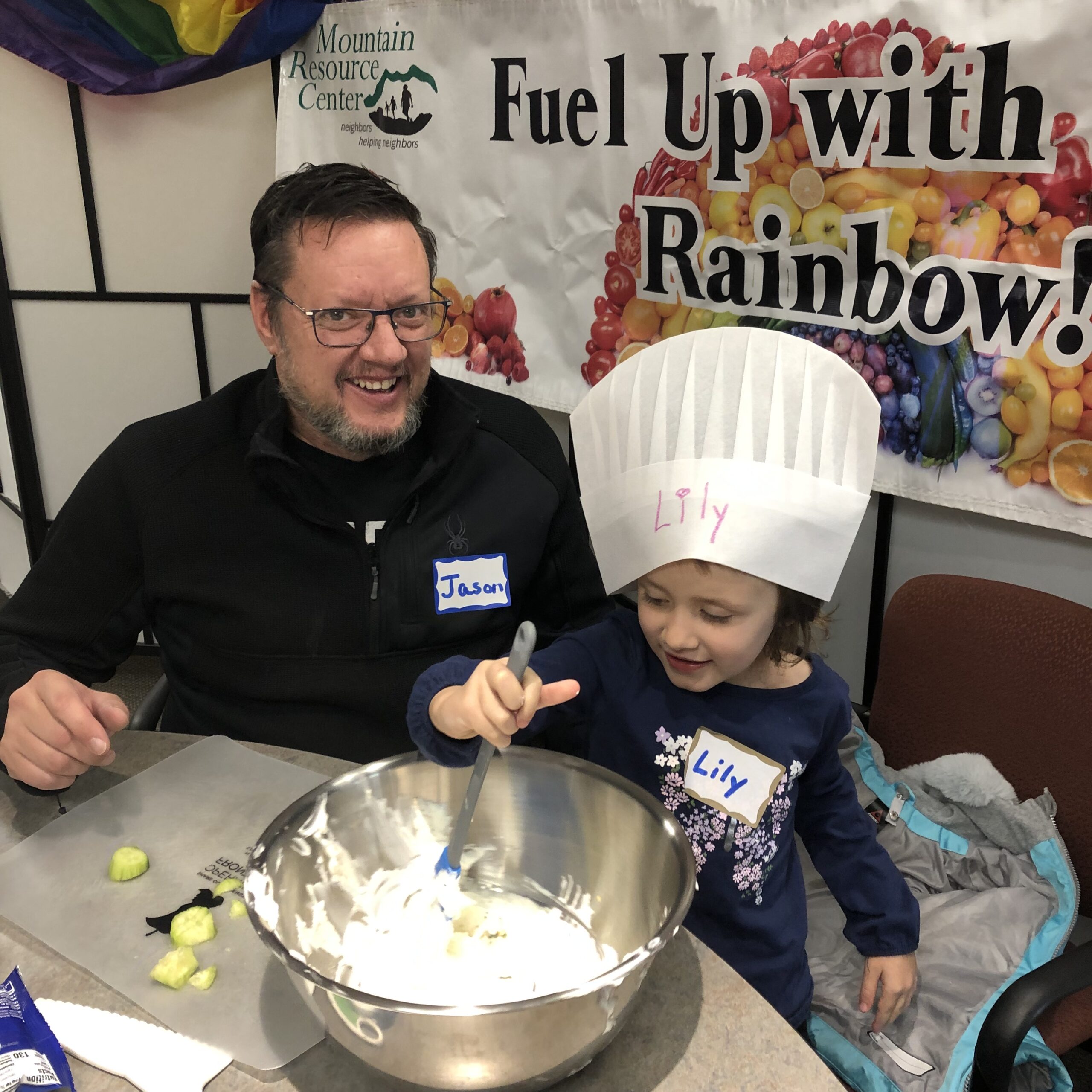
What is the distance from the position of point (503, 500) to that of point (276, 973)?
81 cm

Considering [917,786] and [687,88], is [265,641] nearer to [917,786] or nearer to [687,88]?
[917,786]

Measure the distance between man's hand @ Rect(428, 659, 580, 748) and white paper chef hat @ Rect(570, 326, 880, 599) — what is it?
196mm

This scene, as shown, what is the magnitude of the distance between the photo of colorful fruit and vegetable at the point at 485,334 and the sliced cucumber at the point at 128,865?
5.03ft

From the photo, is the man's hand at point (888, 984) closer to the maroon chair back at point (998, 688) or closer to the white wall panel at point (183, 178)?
the maroon chair back at point (998, 688)

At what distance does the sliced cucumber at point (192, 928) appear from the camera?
2.99ft

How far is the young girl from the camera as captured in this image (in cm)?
99

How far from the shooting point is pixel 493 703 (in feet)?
2.82

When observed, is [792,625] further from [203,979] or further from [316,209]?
[316,209]

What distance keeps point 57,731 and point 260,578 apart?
16.5 inches

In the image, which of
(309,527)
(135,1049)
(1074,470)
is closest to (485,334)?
(309,527)

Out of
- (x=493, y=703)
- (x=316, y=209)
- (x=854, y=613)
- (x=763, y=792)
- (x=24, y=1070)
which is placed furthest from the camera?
(x=854, y=613)

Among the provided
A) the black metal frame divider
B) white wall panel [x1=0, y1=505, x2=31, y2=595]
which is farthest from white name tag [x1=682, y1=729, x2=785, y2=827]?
white wall panel [x1=0, y1=505, x2=31, y2=595]

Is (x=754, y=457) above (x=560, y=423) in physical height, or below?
above

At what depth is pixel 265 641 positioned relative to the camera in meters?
1.45
